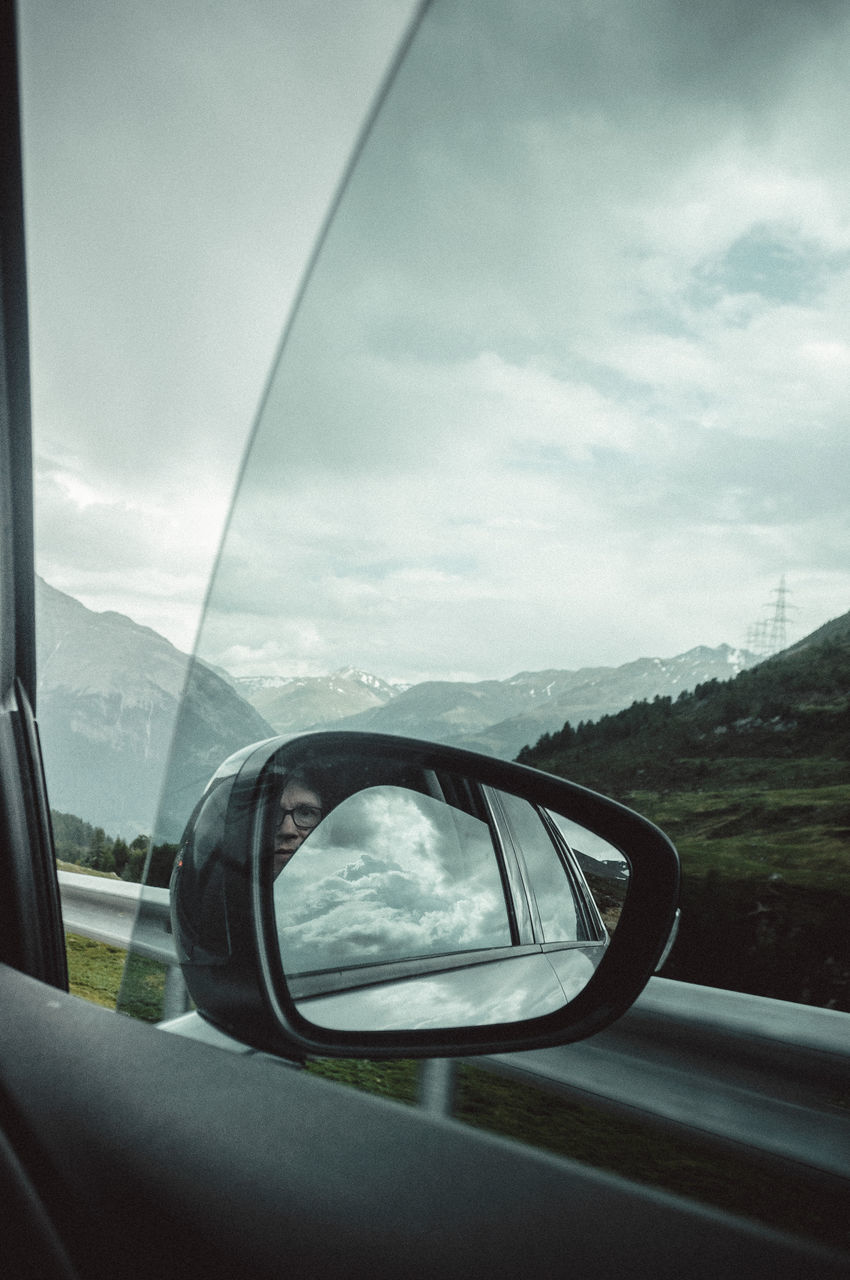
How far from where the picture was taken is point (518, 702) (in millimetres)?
1948

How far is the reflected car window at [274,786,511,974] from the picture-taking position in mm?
1309

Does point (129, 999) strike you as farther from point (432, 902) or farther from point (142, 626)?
point (142, 626)

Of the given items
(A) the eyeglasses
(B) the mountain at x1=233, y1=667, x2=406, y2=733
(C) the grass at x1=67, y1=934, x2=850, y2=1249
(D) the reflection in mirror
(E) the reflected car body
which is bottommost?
(C) the grass at x1=67, y1=934, x2=850, y2=1249

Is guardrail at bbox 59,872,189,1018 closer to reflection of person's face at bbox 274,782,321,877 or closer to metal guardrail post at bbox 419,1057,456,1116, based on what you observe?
reflection of person's face at bbox 274,782,321,877

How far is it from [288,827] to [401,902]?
0.27m

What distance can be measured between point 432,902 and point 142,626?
3.42 feet

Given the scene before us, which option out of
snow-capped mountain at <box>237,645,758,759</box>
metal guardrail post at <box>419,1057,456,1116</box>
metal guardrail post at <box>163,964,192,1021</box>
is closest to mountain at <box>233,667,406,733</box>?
snow-capped mountain at <box>237,645,758,759</box>

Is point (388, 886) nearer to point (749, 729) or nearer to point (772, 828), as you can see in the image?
point (772, 828)

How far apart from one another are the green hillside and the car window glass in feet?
0.32

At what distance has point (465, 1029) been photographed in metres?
1.33

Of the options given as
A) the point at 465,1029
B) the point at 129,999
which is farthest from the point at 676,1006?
the point at 129,999

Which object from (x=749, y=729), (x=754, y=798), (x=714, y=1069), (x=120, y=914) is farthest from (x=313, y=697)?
(x=749, y=729)

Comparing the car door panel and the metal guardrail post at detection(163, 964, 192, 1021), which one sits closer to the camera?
the car door panel

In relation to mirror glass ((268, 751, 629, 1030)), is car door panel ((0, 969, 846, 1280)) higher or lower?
lower
